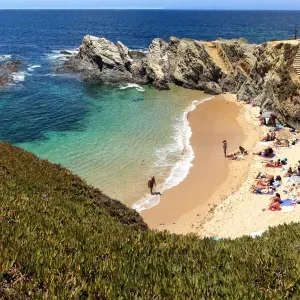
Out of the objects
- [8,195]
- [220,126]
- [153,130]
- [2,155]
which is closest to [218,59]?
[220,126]

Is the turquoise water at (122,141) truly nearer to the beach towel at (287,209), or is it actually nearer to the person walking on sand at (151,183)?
the person walking on sand at (151,183)

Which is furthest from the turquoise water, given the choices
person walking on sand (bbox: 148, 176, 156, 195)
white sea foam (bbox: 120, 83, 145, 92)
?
white sea foam (bbox: 120, 83, 145, 92)

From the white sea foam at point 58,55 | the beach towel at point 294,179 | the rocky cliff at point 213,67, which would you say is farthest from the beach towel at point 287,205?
the white sea foam at point 58,55

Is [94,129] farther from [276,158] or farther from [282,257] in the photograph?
[282,257]

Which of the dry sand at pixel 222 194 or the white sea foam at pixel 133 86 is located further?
the white sea foam at pixel 133 86

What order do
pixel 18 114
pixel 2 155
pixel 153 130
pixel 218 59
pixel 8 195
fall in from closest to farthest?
pixel 8 195 < pixel 2 155 < pixel 153 130 < pixel 18 114 < pixel 218 59

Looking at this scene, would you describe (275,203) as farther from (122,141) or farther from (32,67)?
(32,67)
